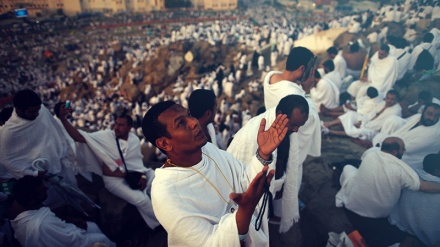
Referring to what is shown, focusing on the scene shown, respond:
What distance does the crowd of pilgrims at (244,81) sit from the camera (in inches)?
178

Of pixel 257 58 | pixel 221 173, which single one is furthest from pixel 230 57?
pixel 221 173

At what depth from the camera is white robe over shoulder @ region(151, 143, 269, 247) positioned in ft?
5.14

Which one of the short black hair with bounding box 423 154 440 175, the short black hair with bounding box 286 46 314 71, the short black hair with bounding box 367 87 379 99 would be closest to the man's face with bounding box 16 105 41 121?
the short black hair with bounding box 286 46 314 71

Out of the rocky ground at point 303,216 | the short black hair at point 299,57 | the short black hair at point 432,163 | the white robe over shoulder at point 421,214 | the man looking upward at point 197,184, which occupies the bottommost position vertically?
the rocky ground at point 303,216

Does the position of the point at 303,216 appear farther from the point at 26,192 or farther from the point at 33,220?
the point at 26,192

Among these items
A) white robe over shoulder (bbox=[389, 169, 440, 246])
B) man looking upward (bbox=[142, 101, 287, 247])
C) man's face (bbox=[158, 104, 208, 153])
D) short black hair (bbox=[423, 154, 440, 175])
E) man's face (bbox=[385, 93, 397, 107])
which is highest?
man's face (bbox=[158, 104, 208, 153])

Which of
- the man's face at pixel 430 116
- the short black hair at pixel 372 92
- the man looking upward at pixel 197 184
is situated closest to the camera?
the man looking upward at pixel 197 184

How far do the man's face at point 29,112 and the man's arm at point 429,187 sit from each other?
5716 mm

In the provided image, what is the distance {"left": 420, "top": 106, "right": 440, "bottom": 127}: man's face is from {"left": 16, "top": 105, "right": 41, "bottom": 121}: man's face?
22.6 ft

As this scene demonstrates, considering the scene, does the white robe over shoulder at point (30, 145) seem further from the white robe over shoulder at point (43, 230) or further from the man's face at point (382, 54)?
the man's face at point (382, 54)

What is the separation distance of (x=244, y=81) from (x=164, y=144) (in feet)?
43.0

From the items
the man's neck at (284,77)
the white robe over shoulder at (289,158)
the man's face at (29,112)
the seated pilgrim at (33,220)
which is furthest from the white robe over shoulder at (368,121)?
the man's face at (29,112)

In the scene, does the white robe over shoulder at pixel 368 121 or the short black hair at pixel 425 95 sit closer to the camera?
the short black hair at pixel 425 95

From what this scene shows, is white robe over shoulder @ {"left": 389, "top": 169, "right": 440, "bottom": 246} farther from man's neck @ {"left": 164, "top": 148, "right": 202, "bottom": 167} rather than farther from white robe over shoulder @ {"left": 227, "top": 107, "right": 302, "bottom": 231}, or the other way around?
man's neck @ {"left": 164, "top": 148, "right": 202, "bottom": 167}
